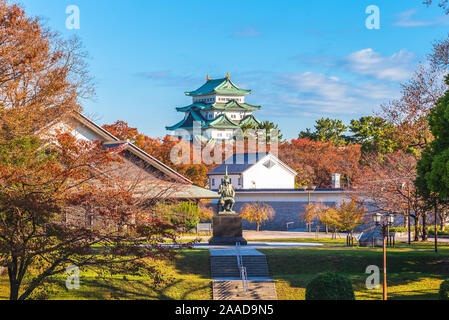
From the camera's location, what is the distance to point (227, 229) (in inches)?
1267

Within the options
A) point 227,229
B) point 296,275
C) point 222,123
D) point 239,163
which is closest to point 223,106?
point 222,123

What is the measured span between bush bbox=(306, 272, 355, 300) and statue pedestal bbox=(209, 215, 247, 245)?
15.5 metres

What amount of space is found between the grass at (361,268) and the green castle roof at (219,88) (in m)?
86.2

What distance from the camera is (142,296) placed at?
849 inches

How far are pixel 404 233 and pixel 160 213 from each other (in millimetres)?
30856

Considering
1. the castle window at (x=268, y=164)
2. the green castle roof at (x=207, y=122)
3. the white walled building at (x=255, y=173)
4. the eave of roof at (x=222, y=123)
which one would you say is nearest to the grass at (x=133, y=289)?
the white walled building at (x=255, y=173)

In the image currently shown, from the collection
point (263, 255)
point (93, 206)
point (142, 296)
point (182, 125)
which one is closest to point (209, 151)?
point (182, 125)

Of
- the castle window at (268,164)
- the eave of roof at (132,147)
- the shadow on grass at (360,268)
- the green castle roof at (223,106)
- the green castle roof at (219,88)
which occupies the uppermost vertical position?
the green castle roof at (219,88)

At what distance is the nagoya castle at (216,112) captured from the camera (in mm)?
109312

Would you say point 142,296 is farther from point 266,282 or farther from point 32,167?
point 32,167

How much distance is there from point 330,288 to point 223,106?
97.6 meters

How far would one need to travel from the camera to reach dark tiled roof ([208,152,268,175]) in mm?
66250

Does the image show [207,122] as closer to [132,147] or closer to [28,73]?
[132,147]

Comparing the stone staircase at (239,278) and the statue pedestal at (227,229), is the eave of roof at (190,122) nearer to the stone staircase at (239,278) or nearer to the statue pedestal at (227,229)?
the statue pedestal at (227,229)
